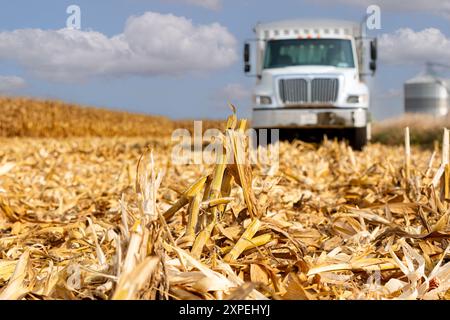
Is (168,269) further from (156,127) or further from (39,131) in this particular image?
(156,127)

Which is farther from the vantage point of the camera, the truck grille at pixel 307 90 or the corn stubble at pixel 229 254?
the truck grille at pixel 307 90

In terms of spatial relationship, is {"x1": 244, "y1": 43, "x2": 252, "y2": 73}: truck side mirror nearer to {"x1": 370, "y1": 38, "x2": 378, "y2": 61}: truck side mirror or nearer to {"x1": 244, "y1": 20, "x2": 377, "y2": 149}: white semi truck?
{"x1": 244, "y1": 20, "x2": 377, "y2": 149}: white semi truck

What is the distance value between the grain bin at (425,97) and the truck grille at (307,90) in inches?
965

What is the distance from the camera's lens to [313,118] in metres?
12.1

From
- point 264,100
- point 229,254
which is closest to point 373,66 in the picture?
point 264,100

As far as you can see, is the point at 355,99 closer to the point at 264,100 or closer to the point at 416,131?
the point at 264,100

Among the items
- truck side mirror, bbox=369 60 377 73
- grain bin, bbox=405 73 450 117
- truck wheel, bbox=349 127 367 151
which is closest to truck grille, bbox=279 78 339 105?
truck wheel, bbox=349 127 367 151

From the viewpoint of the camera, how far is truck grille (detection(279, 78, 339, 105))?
495 inches

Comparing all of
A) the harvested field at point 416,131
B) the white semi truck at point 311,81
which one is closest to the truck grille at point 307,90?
the white semi truck at point 311,81

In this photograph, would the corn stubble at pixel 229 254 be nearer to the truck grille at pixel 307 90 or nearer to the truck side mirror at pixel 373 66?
the truck grille at pixel 307 90

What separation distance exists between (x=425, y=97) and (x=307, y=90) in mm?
25082

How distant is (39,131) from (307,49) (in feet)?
49.9

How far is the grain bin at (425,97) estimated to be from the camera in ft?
117
